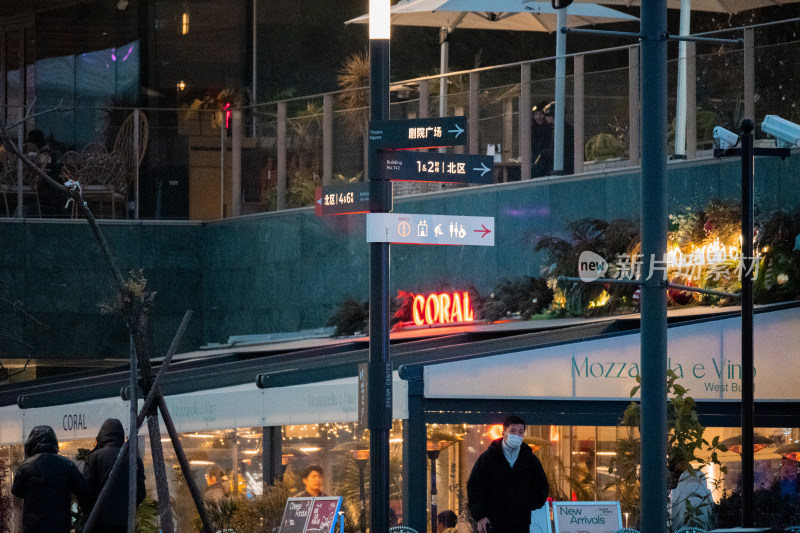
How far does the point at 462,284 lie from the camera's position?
1812cm

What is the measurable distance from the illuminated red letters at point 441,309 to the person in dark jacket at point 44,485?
842 centimetres

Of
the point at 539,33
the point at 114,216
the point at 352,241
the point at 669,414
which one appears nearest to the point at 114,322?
the point at 114,216

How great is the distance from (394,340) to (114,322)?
820cm

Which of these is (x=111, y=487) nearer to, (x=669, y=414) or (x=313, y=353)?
(x=669, y=414)

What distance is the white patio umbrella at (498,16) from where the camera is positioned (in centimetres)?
1823

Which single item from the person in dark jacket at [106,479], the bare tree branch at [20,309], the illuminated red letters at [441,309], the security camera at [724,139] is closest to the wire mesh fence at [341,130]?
the bare tree branch at [20,309]

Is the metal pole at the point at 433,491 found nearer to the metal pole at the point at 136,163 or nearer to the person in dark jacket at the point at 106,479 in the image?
the person in dark jacket at the point at 106,479

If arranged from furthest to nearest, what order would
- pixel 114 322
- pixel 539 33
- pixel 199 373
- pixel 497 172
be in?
pixel 539 33
pixel 114 322
pixel 497 172
pixel 199 373

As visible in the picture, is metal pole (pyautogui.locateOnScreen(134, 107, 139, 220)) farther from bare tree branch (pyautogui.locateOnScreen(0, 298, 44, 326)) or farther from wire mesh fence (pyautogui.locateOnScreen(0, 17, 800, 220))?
bare tree branch (pyautogui.locateOnScreen(0, 298, 44, 326))

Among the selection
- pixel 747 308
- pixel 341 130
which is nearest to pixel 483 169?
pixel 747 308

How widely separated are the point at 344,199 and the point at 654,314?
291 centimetres

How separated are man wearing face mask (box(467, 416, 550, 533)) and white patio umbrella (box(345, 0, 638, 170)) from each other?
8.04 metres

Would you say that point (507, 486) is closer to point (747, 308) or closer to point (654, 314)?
point (654, 314)

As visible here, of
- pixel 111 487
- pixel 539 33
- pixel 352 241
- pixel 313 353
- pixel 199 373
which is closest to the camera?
pixel 111 487
